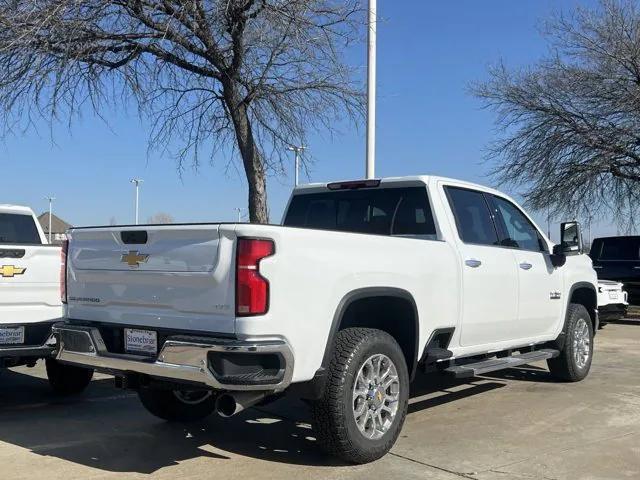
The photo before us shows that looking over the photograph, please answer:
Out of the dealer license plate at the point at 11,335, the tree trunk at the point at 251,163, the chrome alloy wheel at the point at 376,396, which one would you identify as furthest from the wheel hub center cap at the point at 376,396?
the tree trunk at the point at 251,163

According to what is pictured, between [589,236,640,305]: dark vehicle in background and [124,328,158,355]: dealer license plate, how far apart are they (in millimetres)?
13541

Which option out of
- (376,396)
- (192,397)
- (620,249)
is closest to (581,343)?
(376,396)

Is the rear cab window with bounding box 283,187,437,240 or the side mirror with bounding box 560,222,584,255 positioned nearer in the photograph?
the rear cab window with bounding box 283,187,437,240

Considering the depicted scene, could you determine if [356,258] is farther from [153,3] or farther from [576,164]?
[576,164]

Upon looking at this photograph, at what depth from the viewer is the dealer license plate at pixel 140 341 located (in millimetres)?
4699

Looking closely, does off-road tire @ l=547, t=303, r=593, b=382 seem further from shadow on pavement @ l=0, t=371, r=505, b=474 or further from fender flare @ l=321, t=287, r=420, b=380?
fender flare @ l=321, t=287, r=420, b=380

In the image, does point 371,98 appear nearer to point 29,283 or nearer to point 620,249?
point 29,283

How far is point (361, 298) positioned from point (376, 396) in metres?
0.73

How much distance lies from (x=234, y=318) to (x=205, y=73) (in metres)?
7.87

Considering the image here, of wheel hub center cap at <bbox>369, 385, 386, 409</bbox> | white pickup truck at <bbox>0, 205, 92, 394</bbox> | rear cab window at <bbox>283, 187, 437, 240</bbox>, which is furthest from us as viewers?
white pickup truck at <bbox>0, 205, 92, 394</bbox>

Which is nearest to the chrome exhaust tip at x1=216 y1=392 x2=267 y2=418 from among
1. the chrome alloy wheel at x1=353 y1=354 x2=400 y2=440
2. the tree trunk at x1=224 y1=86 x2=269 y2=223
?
the chrome alloy wheel at x1=353 y1=354 x2=400 y2=440

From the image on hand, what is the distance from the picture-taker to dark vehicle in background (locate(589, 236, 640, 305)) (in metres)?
15.7

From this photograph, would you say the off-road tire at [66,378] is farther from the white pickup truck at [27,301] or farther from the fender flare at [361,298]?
the fender flare at [361,298]

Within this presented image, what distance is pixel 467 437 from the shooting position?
229 inches
